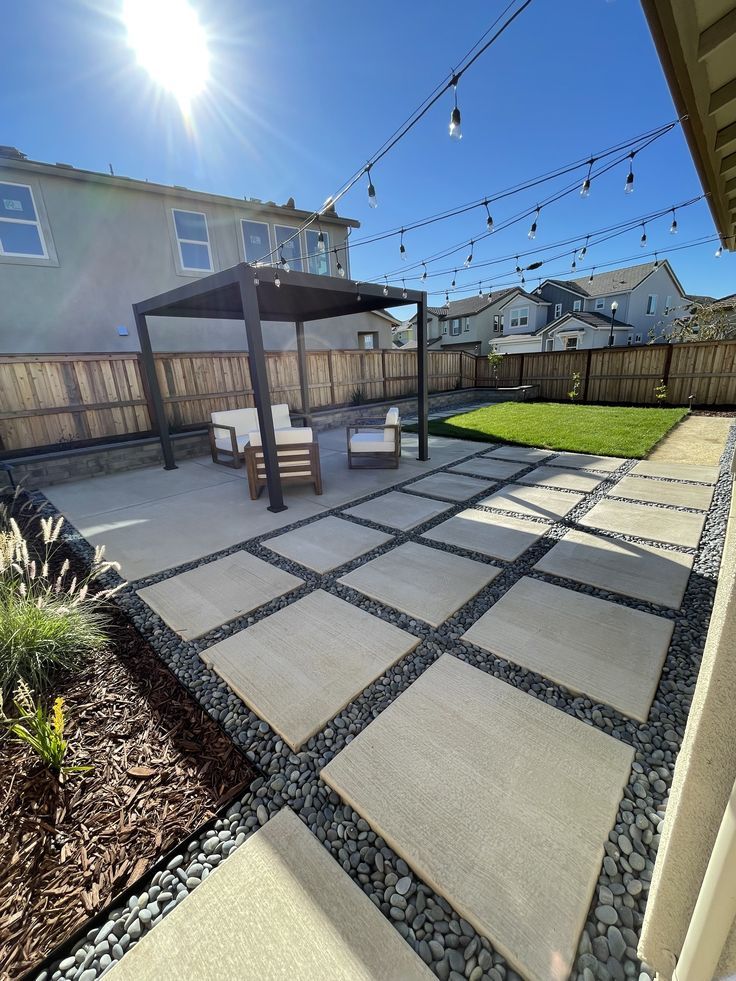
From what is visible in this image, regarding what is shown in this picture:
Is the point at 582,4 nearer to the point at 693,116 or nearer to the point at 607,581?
the point at 693,116

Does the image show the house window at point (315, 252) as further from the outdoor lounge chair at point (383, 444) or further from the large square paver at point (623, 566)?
the large square paver at point (623, 566)

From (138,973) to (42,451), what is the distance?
298 inches

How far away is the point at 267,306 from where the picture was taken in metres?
6.64

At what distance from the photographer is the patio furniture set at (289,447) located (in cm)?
507

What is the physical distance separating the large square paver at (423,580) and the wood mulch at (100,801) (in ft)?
4.44

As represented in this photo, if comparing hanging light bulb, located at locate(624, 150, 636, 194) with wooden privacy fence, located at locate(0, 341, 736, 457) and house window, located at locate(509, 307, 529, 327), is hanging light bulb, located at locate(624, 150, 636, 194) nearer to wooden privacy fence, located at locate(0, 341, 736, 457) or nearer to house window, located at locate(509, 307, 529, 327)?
wooden privacy fence, located at locate(0, 341, 736, 457)

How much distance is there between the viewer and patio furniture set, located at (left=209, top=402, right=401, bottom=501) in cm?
507

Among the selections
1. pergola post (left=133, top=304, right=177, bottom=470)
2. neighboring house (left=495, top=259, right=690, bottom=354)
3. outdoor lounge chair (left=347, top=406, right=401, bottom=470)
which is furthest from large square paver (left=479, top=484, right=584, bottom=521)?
neighboring house (left=495, top=259, right=690, bottom=354)

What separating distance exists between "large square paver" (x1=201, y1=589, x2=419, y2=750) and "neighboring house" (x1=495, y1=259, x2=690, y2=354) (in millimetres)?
25692

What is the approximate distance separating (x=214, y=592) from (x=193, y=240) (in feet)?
34.2

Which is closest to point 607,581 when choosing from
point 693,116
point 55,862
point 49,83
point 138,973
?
point 693,116

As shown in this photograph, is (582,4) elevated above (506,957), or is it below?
above

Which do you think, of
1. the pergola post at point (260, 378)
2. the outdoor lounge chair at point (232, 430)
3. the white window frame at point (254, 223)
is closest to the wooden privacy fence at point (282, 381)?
the outdoor lounge chair at point (232, 430)

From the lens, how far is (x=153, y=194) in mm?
9281
